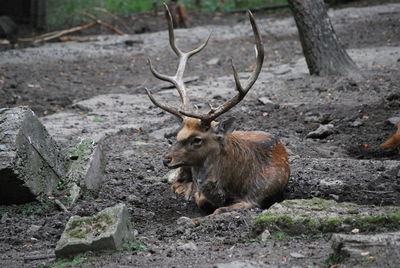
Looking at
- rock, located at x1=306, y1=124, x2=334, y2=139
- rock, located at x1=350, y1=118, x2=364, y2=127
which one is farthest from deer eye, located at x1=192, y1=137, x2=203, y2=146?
rock, located at x1=350, y1=118, x2=364, y2=127

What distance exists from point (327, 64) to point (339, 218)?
6122 millimetres

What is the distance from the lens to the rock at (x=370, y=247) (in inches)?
167

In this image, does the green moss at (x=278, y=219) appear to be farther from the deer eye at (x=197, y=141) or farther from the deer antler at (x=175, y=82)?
the deer antler at (x=175, y=82)

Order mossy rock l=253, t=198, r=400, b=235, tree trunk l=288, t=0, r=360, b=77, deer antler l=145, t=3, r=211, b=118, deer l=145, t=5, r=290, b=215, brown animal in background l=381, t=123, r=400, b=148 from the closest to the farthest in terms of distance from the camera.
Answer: mossy rock l=253, t=198, r=400, b=235, deer l=145, t=5, r=290, b=215, deer antler l=145, t=3, r=211, b=118, brown animal in background l=381, t=123, r=400, b=148, tree trunk l=288, t=0, r=360, b=77

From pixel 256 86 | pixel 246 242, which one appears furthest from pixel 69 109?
pixel 246 242

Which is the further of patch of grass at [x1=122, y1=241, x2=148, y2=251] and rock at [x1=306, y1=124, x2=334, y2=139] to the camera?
rock at [x1=306, y1=124, x2=334, y2=139]

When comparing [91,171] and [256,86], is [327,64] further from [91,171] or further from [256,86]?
[91,171]

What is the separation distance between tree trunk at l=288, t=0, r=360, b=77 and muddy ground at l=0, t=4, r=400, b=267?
28 cm

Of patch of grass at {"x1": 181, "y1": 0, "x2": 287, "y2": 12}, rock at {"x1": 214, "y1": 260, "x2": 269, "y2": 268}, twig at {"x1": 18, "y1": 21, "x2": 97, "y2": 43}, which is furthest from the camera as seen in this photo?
patch of grass at {"x1": 181, "y1": 0, "x2": 287, "y2": 12}

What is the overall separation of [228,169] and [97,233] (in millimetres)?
1698

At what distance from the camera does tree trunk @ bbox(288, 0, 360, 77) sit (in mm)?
10734

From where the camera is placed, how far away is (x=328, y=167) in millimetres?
7039

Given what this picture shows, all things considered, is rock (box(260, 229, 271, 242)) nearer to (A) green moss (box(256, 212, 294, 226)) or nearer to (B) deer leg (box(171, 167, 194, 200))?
(A) green moss (box(256, 212, 294, 226))

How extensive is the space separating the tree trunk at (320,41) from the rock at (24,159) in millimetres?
5458
